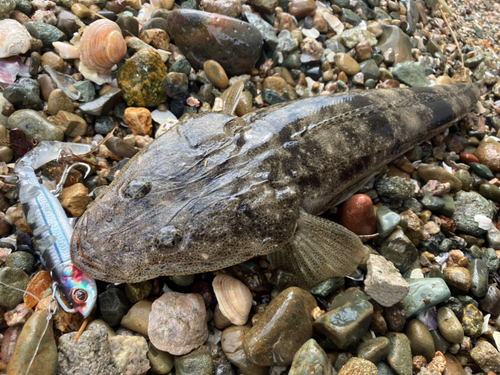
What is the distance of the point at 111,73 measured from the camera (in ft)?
13.0

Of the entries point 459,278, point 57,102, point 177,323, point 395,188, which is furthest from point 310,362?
point 57,102

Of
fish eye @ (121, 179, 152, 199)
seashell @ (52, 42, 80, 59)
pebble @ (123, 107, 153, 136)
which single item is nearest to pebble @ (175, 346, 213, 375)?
fish eye @ (121, 179, 152, 199)

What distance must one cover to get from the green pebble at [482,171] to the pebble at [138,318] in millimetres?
4554

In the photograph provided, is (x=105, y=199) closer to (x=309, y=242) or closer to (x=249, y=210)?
(x=249, y=210)

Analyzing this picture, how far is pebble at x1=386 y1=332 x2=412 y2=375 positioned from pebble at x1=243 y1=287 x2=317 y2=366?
76cm

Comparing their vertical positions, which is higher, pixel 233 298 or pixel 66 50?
pixel 66 50

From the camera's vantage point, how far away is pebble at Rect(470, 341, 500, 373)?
2.97 meters

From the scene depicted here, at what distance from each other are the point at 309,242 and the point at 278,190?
0.60 m

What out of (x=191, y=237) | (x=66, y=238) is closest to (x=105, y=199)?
(x=66, y=238)

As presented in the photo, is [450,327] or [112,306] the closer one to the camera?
[112,306]

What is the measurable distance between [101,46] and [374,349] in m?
4.18

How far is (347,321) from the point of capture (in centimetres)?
271

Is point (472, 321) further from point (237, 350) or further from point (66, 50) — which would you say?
point (66, 50)

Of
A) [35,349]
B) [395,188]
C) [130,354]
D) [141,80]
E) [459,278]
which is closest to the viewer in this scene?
[35,349]
